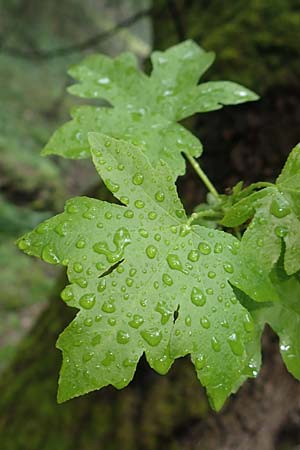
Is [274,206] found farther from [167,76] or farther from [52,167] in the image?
[52,167]

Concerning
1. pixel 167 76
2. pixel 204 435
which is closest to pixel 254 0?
pixel 167 76

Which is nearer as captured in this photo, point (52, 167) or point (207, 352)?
point (207, 352)

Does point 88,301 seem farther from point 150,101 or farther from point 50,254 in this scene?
point 150,101

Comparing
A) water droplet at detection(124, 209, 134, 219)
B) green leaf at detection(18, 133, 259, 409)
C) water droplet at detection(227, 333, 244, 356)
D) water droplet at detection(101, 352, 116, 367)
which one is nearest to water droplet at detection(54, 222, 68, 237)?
green leaf at detection(18, 133, 259, 409)

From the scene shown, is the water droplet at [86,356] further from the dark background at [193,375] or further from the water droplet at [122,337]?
the dark background at [193,375]

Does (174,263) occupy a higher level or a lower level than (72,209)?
lower

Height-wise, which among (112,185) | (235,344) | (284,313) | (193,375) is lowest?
(193,375)

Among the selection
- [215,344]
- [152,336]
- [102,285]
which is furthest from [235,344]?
[102,285]
